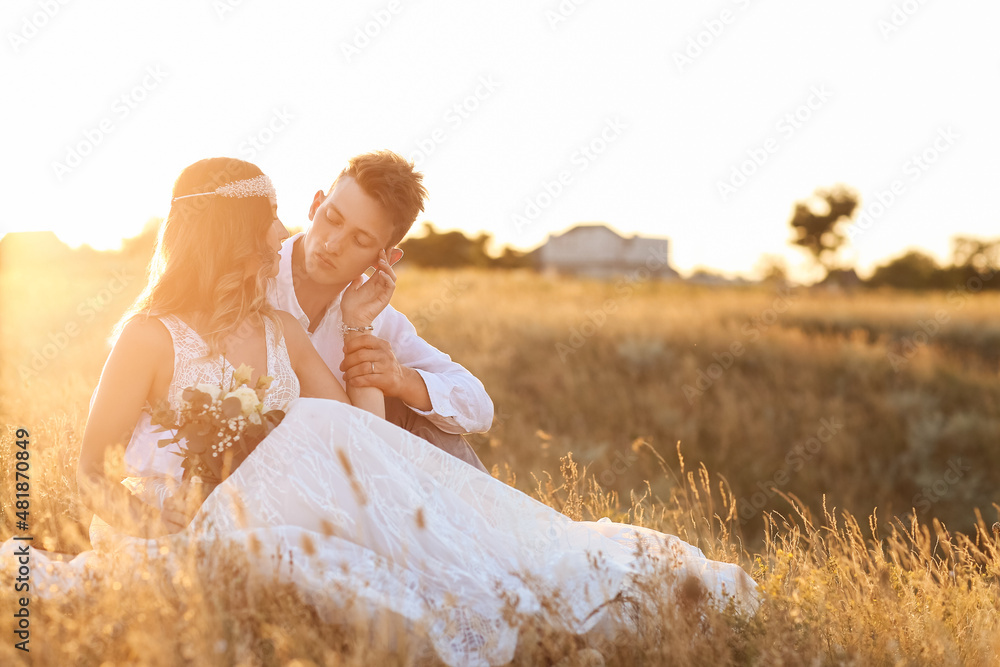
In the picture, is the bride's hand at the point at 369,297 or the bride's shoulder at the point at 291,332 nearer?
the bride's shoulder at the point at 291,332

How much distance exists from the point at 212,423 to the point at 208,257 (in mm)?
770

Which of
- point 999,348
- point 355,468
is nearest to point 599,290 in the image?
point 999,348

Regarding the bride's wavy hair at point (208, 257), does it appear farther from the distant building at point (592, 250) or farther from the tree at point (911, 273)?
the distant building at point (592, 250)

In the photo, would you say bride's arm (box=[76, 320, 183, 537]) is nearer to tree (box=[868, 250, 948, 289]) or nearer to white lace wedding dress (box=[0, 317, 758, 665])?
white lace wedding dress (box=[0, 317, 758, 665])

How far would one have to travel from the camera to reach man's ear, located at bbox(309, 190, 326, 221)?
392cm

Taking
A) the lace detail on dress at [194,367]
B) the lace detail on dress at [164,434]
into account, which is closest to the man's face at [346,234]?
the lace detail on dress at [194,367]

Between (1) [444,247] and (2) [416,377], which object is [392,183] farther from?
(1) [444,247]

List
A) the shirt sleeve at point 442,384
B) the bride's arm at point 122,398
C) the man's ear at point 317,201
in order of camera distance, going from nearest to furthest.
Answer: the bride's arm at point 122,398
the shirt sleeve at point 442,384
the man's ear at point 317,201

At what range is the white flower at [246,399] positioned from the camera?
8.59 feet

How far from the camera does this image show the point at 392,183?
3.61 metres

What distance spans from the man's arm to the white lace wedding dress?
2.30 feet

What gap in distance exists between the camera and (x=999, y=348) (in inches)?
579

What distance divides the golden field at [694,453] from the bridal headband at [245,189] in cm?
131

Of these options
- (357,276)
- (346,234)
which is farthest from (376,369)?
(346,234)
